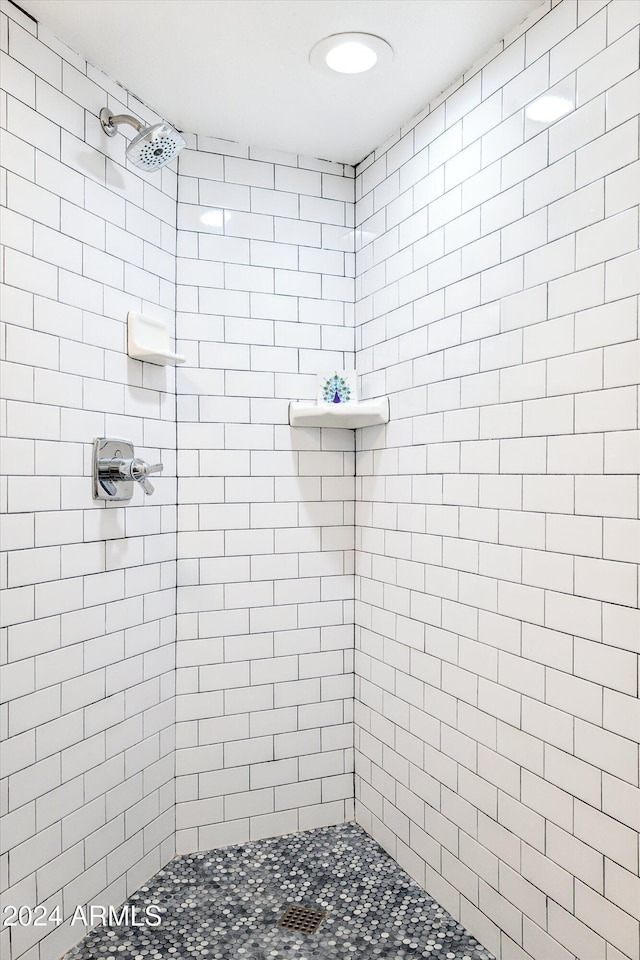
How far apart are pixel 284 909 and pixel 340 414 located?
1.50m

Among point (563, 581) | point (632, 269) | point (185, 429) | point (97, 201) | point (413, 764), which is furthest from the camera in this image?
point (185, 429)

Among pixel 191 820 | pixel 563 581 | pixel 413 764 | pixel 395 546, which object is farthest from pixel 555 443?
pixel 191 820

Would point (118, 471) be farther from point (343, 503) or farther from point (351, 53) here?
point (351, 53)

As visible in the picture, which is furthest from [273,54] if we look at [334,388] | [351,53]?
[334,388]

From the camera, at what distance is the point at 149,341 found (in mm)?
2043

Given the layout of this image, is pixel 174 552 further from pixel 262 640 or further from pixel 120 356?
pixel 120 356

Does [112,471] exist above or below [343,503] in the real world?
above

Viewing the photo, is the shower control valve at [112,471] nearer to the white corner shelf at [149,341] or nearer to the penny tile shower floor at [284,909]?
the white corner shelf at [149,341]

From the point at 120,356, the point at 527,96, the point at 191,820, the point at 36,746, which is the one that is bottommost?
the point at 191,820

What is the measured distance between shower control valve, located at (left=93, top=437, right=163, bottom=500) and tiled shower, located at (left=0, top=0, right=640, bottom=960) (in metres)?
0.04

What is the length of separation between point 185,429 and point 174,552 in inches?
16.2

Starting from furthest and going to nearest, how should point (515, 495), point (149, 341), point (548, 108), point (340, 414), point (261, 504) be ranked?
point (261, 504), point (340, 414), point (149, 341), point (515, 495), point (548, 108)

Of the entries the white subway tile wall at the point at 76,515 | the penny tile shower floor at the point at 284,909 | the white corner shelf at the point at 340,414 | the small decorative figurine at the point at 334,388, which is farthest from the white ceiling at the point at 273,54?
the penny tile shower floor at the point at 284,909

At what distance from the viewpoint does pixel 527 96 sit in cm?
165
